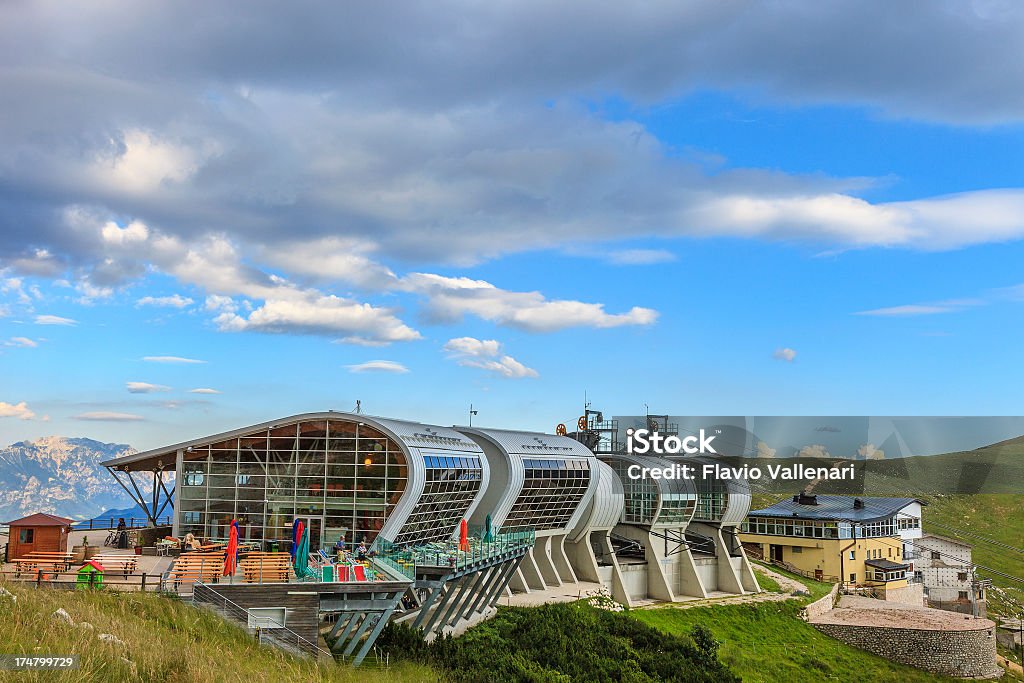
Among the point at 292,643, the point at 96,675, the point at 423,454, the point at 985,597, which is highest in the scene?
the point at 423,454

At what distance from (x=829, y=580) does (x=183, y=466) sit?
190ft

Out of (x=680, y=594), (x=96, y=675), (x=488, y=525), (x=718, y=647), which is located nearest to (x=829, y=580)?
(x=680, y=594)

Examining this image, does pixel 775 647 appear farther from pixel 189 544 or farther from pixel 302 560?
pixel 302 560

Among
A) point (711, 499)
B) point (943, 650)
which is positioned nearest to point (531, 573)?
point (711, 499)

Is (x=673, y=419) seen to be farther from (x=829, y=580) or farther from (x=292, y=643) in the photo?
(x=292, y=643)

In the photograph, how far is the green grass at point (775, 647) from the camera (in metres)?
56.7

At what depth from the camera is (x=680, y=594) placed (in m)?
70.9

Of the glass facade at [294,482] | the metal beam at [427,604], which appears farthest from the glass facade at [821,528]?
the metal beam at [427,604]

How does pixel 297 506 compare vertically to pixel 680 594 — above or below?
above

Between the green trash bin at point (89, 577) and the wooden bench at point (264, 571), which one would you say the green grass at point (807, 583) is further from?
the green trash bin at point (89, 577)

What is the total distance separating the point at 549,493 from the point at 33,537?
34727 millimetres

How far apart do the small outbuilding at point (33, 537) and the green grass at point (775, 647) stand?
1461 inches

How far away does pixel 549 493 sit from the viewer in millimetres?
60438

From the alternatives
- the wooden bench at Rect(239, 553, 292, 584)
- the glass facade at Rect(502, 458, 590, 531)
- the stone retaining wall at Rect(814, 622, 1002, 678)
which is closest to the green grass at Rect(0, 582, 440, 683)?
the wooden bench at Rect(239, 553, 292, 584)
